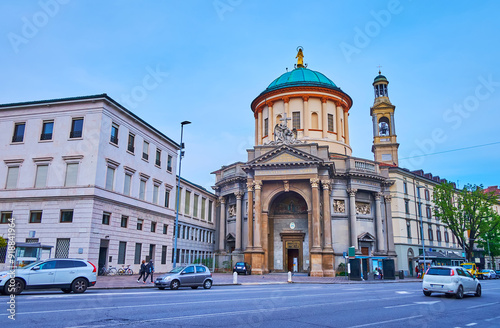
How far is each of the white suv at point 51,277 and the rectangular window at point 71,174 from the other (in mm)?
13323

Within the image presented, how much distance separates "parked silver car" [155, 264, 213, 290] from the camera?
20875 mm

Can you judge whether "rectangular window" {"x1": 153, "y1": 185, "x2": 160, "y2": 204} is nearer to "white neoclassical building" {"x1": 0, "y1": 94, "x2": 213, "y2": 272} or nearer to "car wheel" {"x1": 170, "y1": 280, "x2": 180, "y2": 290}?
"white neoclassical building" {"x1": 0, "y1": 94, "x2": 213, "y2": 272}

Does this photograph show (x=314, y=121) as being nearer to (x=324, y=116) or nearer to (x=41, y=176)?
(x=324, y=116)

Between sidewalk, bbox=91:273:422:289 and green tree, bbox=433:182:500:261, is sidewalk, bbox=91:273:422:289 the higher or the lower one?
the lower one

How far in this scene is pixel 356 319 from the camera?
10547 millimetres

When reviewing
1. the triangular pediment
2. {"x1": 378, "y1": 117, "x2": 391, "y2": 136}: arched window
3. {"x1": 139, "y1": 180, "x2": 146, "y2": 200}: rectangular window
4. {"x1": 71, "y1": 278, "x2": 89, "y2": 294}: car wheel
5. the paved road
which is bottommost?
the paved road

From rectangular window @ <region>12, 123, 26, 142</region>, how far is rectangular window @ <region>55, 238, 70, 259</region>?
9.07 metres

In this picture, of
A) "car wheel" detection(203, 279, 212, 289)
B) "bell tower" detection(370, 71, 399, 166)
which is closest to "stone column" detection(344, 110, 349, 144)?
"bell tower" detection(370, 71, 399, 166)

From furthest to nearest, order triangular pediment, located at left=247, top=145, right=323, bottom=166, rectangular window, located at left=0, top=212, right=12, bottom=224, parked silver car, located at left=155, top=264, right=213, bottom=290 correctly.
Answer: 1. triangular pediment, located at left=247, top=145, right=323, bottom=166
2. rectangular window, located at left=0, top=212, right=12, bottom=224
3. parked silver car, located at left=155, top=264, right=213, bottom=290

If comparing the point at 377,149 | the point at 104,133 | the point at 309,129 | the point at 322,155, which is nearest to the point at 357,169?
the point at 322,155

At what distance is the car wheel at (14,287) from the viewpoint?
15068mm

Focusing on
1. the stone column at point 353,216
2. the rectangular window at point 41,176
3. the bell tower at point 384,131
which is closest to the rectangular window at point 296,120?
the stone column at point 353,216

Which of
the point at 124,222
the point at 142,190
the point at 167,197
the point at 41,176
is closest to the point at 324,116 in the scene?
the point at 167,197

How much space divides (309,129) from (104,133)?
27.1 metres
